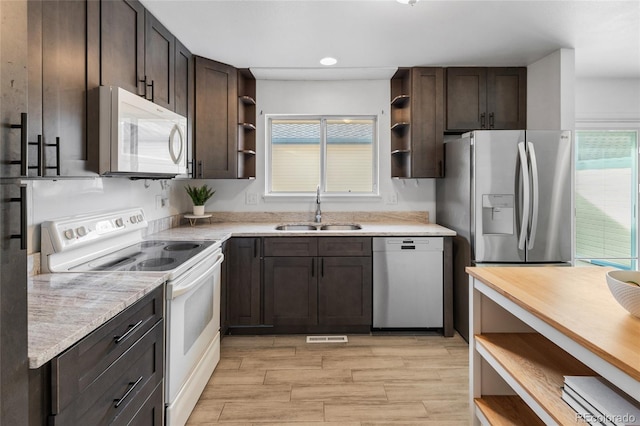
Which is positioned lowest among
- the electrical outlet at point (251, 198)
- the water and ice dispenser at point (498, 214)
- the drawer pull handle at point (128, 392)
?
the drawer pull handle at point (128, 392)

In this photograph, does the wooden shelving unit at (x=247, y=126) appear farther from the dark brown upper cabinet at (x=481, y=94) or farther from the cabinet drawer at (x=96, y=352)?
the cabinet drawer at (x=96, y=352)

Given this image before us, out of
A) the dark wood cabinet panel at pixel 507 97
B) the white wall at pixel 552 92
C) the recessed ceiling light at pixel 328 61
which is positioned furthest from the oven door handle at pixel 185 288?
Result: the white wall at pixel 552 92

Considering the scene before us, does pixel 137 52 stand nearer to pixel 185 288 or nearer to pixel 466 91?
pixel 185 288

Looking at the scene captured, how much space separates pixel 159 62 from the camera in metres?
2.41

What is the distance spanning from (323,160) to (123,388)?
2.89 m

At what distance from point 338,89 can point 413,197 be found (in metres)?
1.36

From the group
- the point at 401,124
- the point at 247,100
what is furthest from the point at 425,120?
the point at 247,100

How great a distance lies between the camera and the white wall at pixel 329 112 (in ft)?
12.2

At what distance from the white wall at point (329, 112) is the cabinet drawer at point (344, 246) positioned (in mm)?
766

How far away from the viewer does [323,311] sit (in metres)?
3.09

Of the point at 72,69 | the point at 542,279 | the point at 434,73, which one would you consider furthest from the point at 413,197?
the point at 72,69

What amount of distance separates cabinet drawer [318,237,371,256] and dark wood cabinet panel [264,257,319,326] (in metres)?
0.13

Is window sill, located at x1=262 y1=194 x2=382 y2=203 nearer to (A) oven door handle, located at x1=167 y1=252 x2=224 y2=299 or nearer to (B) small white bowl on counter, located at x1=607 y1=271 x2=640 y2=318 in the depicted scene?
(A) oven door handle, located at x1=167 y1=252 x2=224 y2=299

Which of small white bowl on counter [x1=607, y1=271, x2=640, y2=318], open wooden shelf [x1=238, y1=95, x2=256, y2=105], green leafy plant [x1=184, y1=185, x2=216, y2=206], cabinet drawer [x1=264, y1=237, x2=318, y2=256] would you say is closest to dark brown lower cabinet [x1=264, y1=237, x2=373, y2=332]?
cabinet drawer [x1=264, y1=237, x2=318, y2=256]
